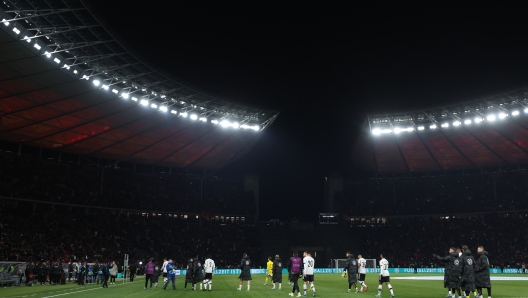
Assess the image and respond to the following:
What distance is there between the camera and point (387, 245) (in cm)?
6806

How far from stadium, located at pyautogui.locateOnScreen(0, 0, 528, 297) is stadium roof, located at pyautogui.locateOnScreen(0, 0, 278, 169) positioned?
0.53 feet

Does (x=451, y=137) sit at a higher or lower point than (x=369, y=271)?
higher

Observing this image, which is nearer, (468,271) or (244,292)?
(468,271)

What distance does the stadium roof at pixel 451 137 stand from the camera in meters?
48.6

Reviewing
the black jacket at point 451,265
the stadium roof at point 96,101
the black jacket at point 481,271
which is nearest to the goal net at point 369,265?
the stadium roof at point 96,101

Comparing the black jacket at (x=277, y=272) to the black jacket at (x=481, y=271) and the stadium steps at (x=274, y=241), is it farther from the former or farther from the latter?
the stadium steps at (x=274, y=241)

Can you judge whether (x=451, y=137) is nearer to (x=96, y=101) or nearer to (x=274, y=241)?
(x=274, y=241)

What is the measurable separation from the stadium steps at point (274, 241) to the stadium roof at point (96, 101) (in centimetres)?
1318

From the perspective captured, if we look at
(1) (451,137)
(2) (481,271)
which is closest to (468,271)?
(2) (481,271)

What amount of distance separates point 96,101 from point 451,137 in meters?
39.3

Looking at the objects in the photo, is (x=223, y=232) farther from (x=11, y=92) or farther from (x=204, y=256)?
(x=11, y=92)

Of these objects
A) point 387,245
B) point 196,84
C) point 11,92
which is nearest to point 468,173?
point 387,245

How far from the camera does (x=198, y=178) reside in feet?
237

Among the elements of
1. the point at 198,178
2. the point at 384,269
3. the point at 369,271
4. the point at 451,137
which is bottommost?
the point at 369,271
